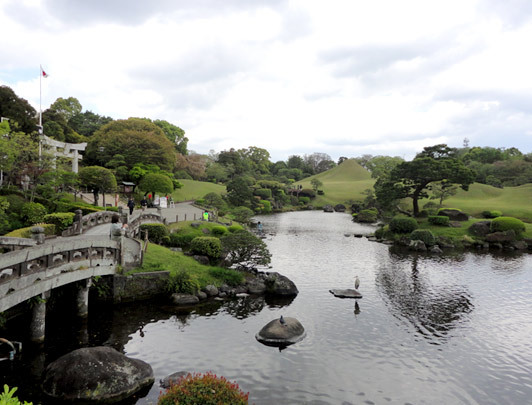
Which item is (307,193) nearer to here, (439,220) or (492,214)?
(492,214)

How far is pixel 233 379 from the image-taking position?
14688mm

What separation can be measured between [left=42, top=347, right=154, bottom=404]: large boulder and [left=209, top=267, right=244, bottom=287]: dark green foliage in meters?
12.6

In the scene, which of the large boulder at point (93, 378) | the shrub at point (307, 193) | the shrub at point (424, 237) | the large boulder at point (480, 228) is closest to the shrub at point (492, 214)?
the large boulder at point (480, 228)

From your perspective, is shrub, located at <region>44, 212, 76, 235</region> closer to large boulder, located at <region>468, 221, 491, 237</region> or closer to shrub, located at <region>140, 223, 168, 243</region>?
shrub, located at <region>140, 223, 168, 243</region>

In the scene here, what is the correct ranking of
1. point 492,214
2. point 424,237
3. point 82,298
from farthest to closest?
point 492,214, point 424,237, point 82,298

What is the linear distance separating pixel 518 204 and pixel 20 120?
3509 inches

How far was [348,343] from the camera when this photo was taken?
18.6 m

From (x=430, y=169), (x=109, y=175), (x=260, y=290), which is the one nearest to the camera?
(x=260, y=290)

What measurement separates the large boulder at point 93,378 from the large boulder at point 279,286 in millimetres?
13247

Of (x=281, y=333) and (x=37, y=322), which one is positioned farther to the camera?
(x=281, y=333)

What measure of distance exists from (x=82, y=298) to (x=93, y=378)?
8258 millimetres

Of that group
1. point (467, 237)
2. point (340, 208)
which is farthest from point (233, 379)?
point (340, 208)

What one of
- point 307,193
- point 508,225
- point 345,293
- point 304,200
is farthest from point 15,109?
point 307,193

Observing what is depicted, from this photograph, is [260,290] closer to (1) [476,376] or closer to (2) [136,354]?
(2) [136,354]
